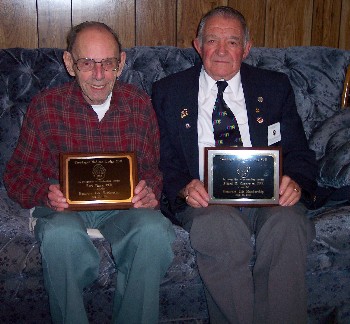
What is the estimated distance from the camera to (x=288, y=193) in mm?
1614

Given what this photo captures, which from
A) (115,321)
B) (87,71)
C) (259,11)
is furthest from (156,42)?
(115,321)

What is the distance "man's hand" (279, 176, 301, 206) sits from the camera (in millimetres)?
1614

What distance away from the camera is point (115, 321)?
4.88ft

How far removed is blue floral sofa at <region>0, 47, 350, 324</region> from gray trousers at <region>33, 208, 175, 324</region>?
0.08 meters

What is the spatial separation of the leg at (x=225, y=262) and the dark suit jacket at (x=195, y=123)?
25 centimetres

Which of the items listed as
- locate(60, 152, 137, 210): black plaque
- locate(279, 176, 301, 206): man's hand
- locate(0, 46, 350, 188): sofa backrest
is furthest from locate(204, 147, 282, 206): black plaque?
locate(0, 46, 350, 188): sofa backrest

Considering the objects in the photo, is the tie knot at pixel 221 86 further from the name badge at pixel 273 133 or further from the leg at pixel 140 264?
the leg at pixel 140 264

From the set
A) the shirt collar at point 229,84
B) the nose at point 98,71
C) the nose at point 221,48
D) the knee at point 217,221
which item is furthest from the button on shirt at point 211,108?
the nose at point 98,71

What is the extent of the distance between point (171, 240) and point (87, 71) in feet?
2.17

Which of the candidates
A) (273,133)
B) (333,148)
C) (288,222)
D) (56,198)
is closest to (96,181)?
(56,198)

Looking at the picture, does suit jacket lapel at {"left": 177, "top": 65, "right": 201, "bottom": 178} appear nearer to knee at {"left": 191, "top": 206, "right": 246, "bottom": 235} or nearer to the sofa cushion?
knee at {"left": 191, "top": 206, "right": 246, "bottom": 235}

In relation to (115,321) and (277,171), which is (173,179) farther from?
(115,321)

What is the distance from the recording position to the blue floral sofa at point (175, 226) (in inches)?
60.1

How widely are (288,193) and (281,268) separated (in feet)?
0.91
